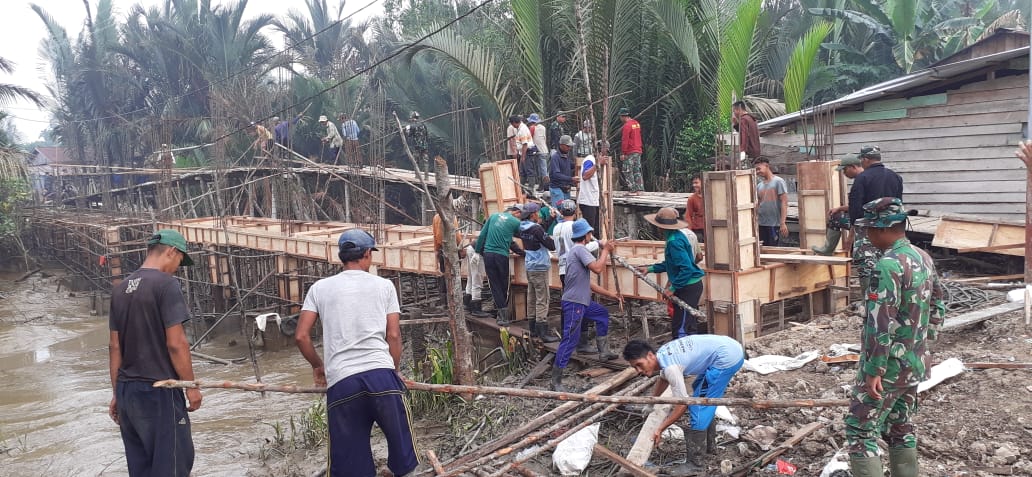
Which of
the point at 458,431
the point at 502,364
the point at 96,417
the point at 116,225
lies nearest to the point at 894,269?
the point at 458,431

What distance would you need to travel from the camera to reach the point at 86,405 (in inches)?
471

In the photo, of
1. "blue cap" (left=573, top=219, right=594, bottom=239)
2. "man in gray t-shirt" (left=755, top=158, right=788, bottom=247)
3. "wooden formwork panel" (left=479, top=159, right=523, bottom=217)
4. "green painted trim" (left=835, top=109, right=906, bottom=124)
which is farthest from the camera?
"green painted trim" (left=835, top=109, right=906, bottom=124)

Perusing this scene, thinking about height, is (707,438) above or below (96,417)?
above

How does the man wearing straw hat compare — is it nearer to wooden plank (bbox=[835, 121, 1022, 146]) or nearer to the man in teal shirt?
the man in teal shirt

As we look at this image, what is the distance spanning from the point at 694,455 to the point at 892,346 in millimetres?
1806

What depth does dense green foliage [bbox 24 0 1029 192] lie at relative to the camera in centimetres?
1524

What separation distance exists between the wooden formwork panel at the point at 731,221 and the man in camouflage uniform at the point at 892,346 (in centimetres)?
343

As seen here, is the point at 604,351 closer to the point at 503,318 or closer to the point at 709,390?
the point at 503,318

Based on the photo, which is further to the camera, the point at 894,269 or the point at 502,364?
the point at 502,364

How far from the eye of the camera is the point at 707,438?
5457 millimetres

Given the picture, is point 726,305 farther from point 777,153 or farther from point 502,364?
point 777,153

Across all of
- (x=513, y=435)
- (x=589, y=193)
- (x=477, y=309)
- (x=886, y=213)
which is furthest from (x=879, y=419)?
(x=477, y=309)

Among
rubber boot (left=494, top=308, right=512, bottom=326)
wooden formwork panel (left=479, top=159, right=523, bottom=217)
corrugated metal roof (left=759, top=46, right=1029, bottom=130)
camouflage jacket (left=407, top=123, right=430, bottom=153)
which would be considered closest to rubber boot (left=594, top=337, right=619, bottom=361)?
rubber boot (left=494, top=308, right=512, bottom=326)

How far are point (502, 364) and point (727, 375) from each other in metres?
4.08
